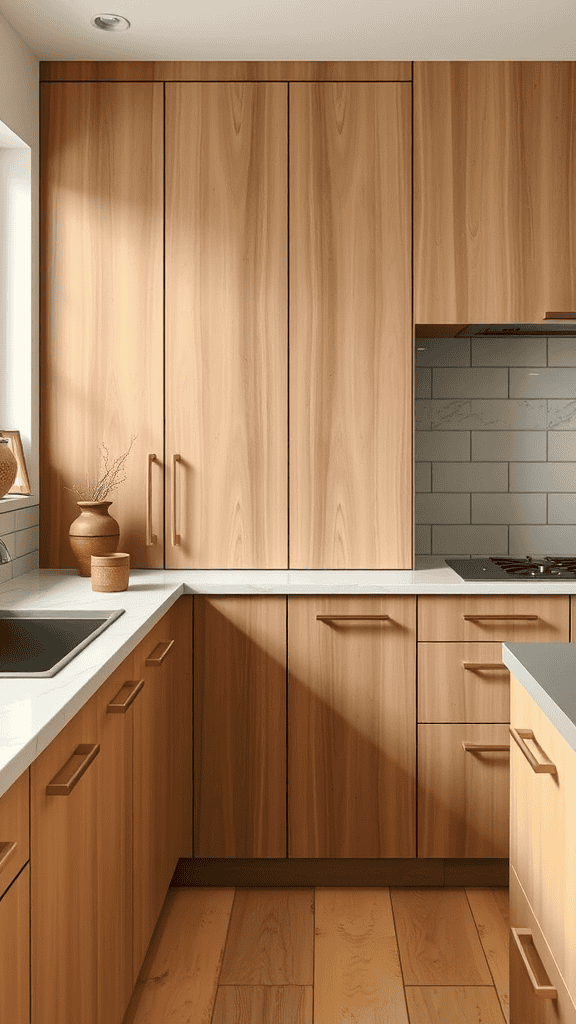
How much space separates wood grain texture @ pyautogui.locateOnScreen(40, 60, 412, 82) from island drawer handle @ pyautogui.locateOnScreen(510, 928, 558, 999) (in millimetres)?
2511

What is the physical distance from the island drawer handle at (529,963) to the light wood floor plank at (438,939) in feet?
2.26

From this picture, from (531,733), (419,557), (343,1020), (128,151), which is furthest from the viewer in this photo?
(419,557)

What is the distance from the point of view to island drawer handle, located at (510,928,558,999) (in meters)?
1.37

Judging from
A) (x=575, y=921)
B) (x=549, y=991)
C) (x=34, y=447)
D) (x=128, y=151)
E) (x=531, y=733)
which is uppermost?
(x=128, y=151)

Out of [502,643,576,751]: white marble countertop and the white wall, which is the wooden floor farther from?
the white wall

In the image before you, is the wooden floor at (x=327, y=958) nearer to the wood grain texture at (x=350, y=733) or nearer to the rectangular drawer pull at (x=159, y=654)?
the wood grain texture at (x=350, y=733)

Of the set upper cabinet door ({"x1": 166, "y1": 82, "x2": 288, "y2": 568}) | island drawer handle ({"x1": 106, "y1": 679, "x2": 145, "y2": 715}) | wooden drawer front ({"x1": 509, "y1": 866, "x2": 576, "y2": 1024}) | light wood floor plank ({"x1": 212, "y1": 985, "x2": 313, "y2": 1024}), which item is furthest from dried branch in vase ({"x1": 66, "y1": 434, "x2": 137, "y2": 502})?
wooden drawer front ({"x1": 509, "y1": 866, "x2": 576, "y2": 1024})

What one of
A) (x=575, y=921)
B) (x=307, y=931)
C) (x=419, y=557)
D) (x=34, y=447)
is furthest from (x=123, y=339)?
(x=575, y=921)

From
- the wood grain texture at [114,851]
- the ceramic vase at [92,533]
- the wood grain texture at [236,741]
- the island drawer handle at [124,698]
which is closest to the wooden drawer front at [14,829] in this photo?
the wood grain texture at [114,851]

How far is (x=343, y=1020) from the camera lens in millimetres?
2064

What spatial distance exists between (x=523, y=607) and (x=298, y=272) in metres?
1.29

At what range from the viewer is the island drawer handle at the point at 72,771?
1.36 meters

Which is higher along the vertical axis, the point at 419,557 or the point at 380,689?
the point at 419,557

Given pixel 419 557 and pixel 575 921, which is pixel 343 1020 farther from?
pixel 419 557
